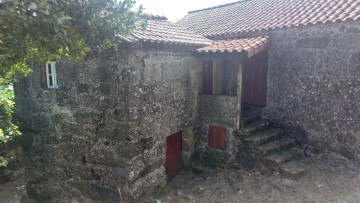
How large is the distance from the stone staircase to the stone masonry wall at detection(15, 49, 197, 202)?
1.89 meters

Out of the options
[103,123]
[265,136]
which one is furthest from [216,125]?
[103,123]

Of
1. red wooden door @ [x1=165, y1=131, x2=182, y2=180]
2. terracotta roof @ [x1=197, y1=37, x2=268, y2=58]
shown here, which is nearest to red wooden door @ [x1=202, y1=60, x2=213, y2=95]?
terracotta roof @ [x1=197, y1=37, x2=268, y2=58]

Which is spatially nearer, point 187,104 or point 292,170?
point 292,170

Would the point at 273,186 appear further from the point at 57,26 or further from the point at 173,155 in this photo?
the point at 57,26

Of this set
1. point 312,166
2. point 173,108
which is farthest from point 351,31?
point 173,108

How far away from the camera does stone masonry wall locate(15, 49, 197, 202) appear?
6387 mm

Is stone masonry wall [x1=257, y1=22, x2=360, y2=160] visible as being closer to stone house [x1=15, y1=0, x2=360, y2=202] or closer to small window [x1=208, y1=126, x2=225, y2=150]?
stone house [x1=15, y1=0, x2=360, y2=202]

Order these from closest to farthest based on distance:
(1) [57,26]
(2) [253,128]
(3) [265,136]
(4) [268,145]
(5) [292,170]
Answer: (1) [57,26] < (5) [292,170] < (4) [268,145] < (3) [265,136] < (2) [253,128]

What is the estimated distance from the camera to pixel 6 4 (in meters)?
3.31

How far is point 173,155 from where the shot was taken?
332 inches

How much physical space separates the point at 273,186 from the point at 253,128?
1734 mm

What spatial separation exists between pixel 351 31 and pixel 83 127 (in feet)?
22.5

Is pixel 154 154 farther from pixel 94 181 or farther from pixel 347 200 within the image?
pixel 347 200

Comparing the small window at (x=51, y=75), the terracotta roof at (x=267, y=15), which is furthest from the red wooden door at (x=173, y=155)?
the terracotta roof at (x=267, y=15)
